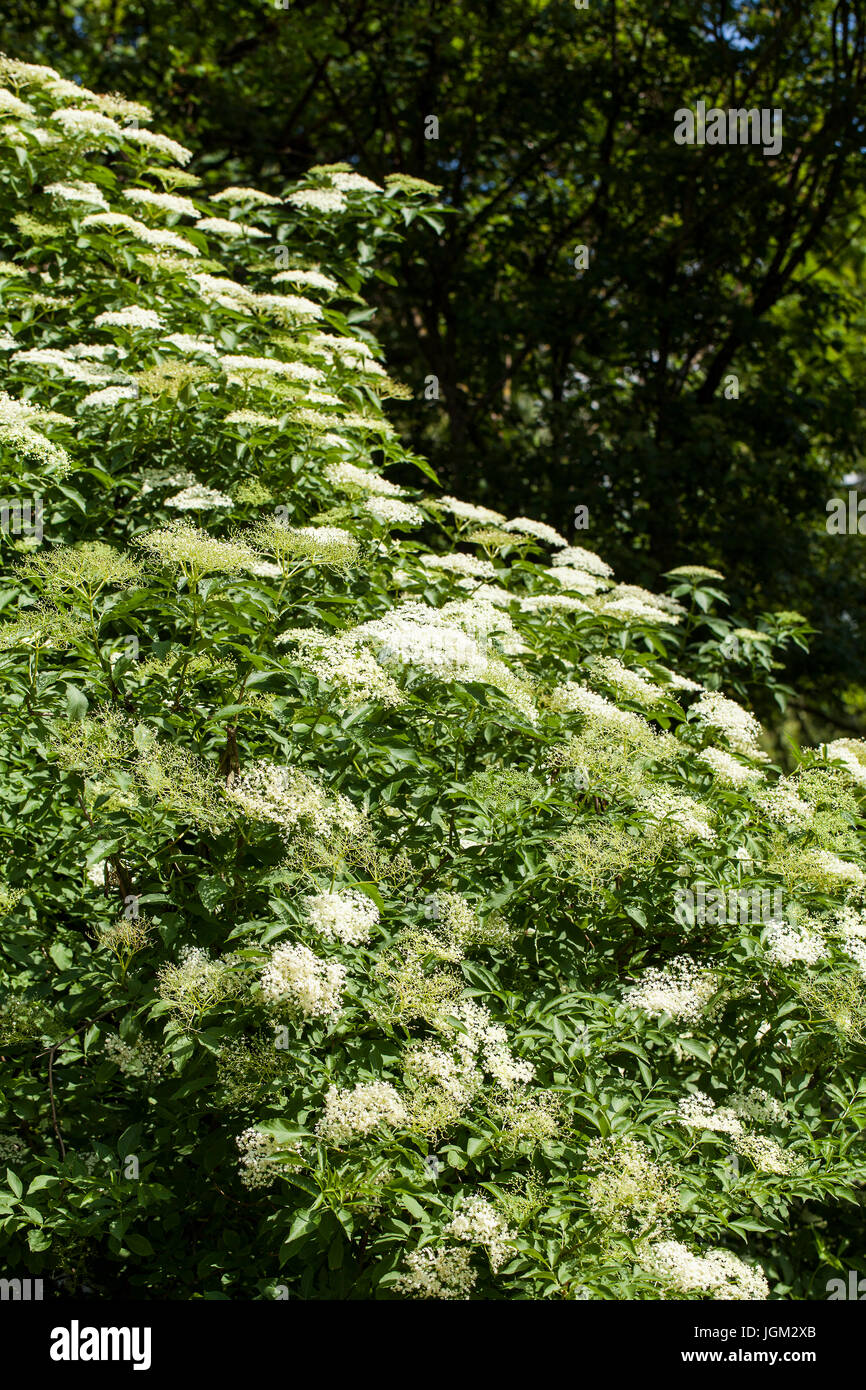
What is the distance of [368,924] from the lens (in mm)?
2941

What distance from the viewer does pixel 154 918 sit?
349cm

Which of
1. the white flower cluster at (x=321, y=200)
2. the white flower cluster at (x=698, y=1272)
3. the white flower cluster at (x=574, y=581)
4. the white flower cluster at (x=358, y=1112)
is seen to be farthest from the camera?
the white flower cluster at (x=321, y=200)

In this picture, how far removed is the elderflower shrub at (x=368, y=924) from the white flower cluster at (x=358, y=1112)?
12 millimetres

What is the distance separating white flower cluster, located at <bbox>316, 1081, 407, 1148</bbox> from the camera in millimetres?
2713

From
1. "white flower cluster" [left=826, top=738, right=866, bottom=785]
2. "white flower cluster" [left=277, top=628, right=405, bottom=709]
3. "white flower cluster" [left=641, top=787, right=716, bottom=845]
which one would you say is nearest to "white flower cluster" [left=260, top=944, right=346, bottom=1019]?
"white flower cluster" [left=277, top=628, right=405, bottom=709]

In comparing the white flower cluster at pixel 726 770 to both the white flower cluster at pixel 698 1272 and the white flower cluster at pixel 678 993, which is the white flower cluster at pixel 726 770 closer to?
the white flower cluster at pixel 678 993

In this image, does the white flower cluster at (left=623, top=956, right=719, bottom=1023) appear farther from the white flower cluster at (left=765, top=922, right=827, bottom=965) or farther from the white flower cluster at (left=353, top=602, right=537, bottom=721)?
the white flower cluster at (left=353, top=602, right=537, bottom=721)

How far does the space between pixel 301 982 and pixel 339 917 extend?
0.22 metres

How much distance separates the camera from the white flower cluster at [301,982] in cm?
273

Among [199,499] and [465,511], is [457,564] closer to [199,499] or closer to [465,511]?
[465,511]

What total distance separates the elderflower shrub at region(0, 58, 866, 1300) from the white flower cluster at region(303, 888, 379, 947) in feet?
0.03

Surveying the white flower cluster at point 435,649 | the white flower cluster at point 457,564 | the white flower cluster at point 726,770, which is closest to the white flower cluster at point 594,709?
the white flower cluster at point 435,649

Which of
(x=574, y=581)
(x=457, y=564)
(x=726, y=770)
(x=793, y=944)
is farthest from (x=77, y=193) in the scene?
(x=793, y=944)

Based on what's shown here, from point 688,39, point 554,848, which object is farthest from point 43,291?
point 688,39
